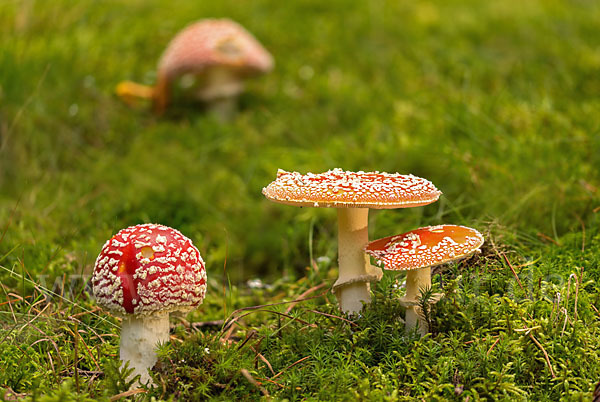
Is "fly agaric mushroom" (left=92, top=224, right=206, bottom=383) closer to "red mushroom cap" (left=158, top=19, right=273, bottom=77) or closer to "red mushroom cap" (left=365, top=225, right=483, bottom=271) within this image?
"red mushroom cap" (left=365, top=225, right=483, bottom=271)

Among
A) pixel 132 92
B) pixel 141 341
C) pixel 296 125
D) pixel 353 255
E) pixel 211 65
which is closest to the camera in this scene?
pixel 141 341

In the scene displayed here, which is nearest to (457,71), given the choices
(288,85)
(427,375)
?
(288,85)

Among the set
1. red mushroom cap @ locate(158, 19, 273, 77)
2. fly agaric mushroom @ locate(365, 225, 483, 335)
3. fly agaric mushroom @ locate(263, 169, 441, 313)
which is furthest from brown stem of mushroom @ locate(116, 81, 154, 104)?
fly agaric mushroom @ locate(365, 225, 483, 335)

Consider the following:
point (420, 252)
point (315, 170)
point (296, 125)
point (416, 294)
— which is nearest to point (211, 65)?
point (296, 125)

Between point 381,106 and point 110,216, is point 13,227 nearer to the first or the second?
point 110,216

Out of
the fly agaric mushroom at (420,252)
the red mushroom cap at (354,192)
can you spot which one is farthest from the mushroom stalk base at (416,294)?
the red mushroom cap at (354,192)

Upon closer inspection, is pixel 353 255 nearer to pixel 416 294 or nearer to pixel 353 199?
pixel 416 294
